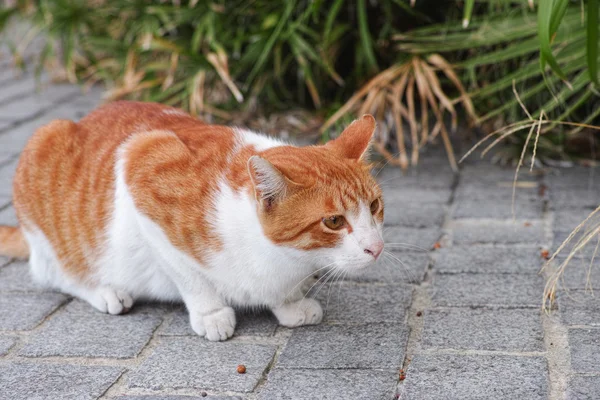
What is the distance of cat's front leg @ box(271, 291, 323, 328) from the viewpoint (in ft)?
9.37

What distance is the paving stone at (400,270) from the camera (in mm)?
3230

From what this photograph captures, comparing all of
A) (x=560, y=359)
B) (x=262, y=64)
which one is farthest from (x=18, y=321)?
(x=262, y=64)

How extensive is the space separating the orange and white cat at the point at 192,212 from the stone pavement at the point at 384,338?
0.12m

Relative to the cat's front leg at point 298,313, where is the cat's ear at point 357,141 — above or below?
above

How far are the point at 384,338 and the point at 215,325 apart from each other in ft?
1.93

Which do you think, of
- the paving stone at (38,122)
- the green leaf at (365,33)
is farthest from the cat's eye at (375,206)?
the paving stone at (38,122)

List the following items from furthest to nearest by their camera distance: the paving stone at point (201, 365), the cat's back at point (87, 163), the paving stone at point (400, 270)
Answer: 1. the paving stone at point (400, 270)
2. the cat's back at point (87, 163)
3. the paving stone at point (201, 365)

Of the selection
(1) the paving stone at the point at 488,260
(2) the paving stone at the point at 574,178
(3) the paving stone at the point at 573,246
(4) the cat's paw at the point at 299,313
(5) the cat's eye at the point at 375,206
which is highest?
(5) the cat's eye at the point at 375,206

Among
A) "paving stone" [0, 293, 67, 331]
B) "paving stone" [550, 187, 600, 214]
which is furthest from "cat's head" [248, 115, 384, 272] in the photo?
"paving stone" [550, 187, 600, 214]

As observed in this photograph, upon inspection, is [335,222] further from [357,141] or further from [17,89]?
[17,89]

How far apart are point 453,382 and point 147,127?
152 centimetres

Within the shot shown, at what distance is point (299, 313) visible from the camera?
2.85 meters

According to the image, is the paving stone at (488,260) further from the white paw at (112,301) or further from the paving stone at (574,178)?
the white paw at (112,301)

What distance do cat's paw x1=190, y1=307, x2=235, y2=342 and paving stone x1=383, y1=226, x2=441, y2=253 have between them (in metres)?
0.97
